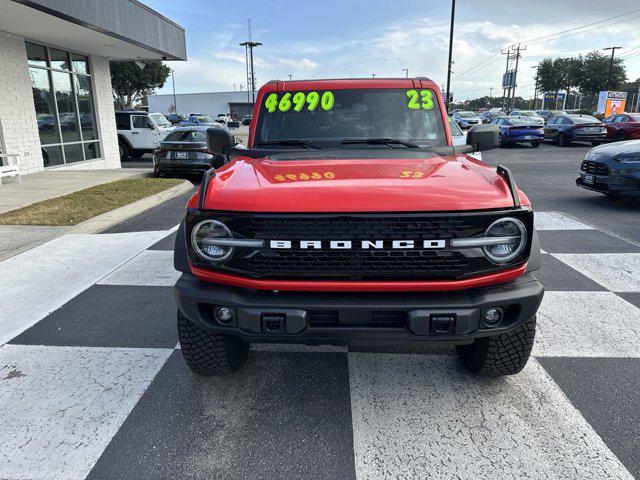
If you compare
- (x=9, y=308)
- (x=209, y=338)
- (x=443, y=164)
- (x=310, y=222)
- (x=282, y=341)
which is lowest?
(x=9, y=308)

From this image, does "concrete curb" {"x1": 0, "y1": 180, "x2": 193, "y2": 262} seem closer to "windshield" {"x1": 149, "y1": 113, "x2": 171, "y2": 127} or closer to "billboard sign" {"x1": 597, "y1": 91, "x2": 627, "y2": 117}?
"windshield" {"x1": 149, "y1": 113, "x2": 171, "y2": 127}

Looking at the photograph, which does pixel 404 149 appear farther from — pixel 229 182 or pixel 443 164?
pixel 229 182

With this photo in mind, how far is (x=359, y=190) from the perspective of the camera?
2.32 m

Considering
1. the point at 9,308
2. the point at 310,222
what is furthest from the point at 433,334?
the point at 9,308

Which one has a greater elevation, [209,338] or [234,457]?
[209,338]

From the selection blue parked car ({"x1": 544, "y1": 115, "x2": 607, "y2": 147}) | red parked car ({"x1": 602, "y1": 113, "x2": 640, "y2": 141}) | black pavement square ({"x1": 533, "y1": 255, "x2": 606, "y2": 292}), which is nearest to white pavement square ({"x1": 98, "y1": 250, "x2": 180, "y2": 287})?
black pavement square ({"x1": 533, "y1": 255, "x2": 606, "y2": 292})

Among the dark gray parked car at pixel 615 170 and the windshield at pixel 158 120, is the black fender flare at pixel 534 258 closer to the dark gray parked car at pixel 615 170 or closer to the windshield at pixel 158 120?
the dark gray parked car at pixel 615 170

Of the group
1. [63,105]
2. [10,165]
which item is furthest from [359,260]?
[63,105]

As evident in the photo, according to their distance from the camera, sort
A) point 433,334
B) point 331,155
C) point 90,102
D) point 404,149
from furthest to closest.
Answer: point 90,102 → point 404,149 → point 331,155 → point 433,334

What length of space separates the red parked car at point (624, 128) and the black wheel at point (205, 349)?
21.7 metres

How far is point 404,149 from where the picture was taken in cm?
341

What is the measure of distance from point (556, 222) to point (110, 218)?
7045 millimetres

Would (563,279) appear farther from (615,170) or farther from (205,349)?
(615,170)

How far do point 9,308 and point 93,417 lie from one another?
2.18 m
